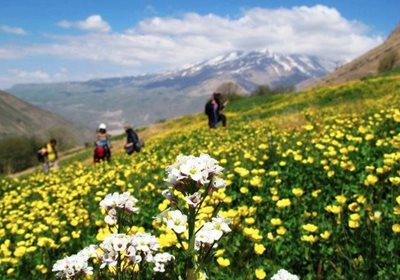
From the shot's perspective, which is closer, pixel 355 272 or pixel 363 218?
pixel 355 272

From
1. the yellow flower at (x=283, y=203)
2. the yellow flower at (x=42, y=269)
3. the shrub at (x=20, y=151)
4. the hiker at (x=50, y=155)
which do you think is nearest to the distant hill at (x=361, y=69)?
the hiker at (x=50, y=155)

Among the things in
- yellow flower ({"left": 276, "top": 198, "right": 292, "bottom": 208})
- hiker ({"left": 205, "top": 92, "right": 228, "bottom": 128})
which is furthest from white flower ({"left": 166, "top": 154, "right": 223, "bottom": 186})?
hiker ({"left": 205, "top": 92, "right": 228, "bottom": 128})

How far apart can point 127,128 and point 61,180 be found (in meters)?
6.54

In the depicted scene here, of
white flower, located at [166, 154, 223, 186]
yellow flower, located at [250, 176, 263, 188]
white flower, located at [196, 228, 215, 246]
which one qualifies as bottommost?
yellow flower, located at [250, 176, 263, 188]

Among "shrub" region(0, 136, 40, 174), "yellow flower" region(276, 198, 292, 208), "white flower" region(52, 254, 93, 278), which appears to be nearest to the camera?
"white flower" region(52, 254, 93, 278)

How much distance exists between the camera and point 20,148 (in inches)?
3824

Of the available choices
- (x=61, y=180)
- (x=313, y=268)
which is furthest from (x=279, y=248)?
(x=61, y=180)

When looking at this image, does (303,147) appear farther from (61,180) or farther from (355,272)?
(61,180)

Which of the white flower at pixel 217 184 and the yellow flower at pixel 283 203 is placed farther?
the yellow flower at pixel 283 203

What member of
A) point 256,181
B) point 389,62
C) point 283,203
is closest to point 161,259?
point 283,203

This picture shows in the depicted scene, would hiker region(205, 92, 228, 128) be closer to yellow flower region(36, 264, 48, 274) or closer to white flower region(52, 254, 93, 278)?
yellow flower region(36, 264, 48, 274)

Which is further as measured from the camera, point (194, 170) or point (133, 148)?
point (133, 148)

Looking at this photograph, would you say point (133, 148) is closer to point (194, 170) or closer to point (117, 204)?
point (117, 204)

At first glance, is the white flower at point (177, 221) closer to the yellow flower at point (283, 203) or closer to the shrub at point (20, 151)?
the yellow flower at point (283, 203)
